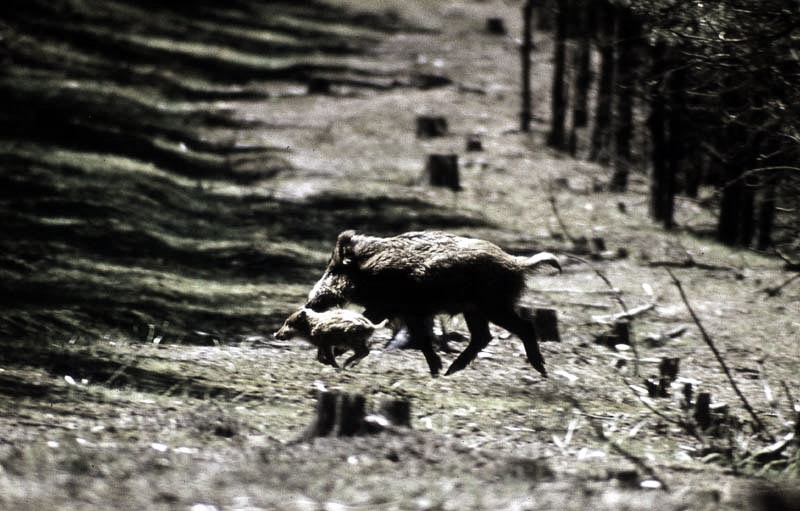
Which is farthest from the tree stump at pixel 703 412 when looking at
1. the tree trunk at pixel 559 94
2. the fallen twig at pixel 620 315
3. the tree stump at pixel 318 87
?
the tree stump at pixel 318 87

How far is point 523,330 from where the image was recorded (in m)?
9.76

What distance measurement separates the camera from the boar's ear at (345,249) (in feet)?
32.7

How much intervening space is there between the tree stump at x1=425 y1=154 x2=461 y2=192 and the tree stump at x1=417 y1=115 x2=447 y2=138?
444cm

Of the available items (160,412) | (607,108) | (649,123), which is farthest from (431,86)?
(160,412)

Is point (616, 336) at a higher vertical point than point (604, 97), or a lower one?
lower

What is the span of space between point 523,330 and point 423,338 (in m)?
0.82

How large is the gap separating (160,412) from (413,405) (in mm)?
1905

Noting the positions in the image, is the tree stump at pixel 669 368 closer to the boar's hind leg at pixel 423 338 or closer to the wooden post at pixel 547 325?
the wooden post at pixel 547 325

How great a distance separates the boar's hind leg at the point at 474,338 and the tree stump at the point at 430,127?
47.3 ft

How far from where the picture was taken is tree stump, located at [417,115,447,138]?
24.2 metres

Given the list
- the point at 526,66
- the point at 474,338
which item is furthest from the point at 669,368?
the point at 526,66

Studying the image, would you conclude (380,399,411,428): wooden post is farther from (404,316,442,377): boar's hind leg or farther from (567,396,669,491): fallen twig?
(567,396,669,491): fallen twig

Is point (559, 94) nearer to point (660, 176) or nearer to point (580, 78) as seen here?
point (580, 78)

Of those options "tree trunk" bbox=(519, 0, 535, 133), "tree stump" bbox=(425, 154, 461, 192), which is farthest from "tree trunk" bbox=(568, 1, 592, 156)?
"tree stump" bbox=(425, 154, 461, 192)
